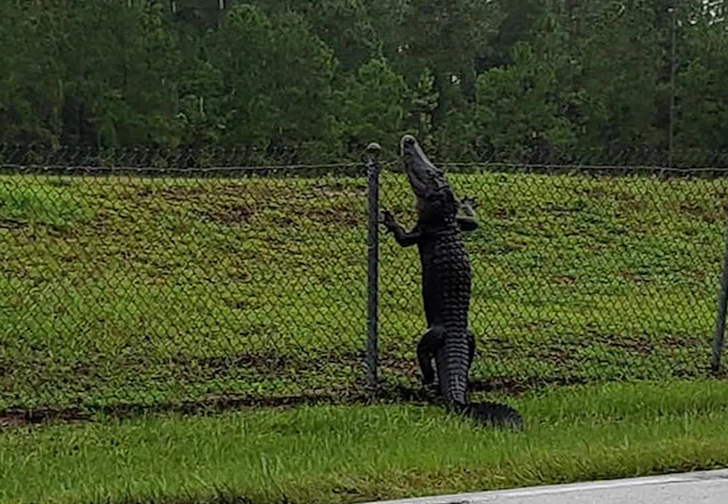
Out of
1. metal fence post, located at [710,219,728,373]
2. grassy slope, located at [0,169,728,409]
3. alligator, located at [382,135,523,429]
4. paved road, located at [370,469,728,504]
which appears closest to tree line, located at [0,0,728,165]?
grassy slope, located at [0,169,728,409]

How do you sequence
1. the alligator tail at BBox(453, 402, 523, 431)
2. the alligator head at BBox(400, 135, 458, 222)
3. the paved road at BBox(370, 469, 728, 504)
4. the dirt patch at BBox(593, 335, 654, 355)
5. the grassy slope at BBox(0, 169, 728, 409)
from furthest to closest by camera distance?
the dirt patch at BBox(593, 335, 654, 355), the grassy slope at BBox(0, 169, 728, 409), the alligator head at BBox(400, 135, 458, 222), the alligator tail at BBox(453, 402, 523, 431), the paved road at BBox(370, 469, 728, 504)

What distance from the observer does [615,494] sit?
4141mm

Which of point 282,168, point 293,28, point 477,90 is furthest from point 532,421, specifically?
point 477,90

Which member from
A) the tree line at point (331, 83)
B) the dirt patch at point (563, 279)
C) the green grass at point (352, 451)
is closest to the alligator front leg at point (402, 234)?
the green grass at point (352, 451)

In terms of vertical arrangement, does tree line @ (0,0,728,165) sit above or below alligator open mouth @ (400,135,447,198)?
above

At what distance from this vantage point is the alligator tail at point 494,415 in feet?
17.5

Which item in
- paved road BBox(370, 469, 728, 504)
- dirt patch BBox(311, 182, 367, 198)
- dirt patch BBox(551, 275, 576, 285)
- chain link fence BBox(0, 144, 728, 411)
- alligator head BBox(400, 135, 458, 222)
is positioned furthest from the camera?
dirt patch BBox(311, 182, 367, 198)

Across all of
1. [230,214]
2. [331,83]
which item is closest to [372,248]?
[230,214]

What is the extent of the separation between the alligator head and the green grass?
1093mm

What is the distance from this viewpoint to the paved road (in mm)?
4047

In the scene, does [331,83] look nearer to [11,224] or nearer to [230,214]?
[230,214]

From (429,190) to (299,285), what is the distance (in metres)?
3.94

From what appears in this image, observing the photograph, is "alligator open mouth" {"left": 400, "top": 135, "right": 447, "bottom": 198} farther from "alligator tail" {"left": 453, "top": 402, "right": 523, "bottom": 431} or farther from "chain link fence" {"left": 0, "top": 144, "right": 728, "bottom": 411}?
"alligator tail" {"left": 453, "top": 402, "right": 523, "bottom": 431}

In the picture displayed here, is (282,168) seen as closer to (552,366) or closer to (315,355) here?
(315,355)
